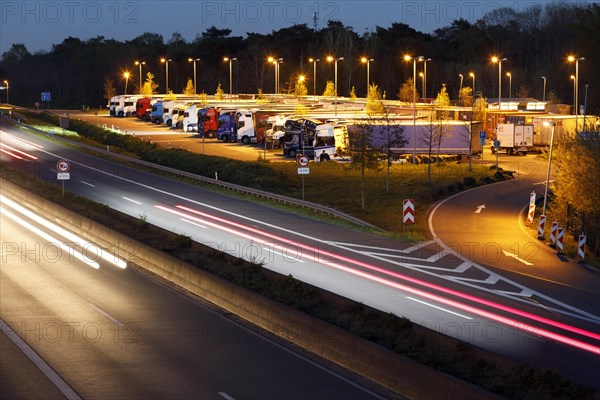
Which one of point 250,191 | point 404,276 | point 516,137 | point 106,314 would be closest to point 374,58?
point 516,137

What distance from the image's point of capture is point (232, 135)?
268ft

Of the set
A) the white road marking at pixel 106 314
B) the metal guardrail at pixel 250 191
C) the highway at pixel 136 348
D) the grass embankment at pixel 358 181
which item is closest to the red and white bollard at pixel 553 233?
the grass embankment at pixel 358 181

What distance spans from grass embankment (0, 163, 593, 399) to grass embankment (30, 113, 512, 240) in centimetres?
1269

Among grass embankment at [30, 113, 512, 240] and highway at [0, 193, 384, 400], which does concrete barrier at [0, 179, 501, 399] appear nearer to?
highway at [0, 193, 384, 400]

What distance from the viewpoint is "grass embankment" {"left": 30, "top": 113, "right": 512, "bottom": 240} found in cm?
4388

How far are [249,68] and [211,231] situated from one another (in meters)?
110

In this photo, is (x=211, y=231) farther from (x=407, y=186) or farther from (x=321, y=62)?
(x=321, y=62)

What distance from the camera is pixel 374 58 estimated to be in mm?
141875

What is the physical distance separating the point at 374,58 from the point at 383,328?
12708cm

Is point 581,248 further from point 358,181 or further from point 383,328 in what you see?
point 358,181

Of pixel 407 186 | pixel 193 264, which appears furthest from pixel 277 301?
pixel 407 186

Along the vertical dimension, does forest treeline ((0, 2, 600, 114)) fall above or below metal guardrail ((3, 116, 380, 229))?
above

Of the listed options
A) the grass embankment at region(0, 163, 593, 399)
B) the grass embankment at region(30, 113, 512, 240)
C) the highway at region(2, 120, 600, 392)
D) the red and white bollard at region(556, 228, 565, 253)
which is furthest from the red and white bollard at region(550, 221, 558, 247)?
the grass embankment at region(0, 163, 593, 399)

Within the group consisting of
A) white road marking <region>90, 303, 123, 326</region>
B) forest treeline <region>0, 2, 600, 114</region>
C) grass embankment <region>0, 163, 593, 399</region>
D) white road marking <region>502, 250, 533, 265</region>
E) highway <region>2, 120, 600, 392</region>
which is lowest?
white road marking <region>502, 250, 533, 265</region>
